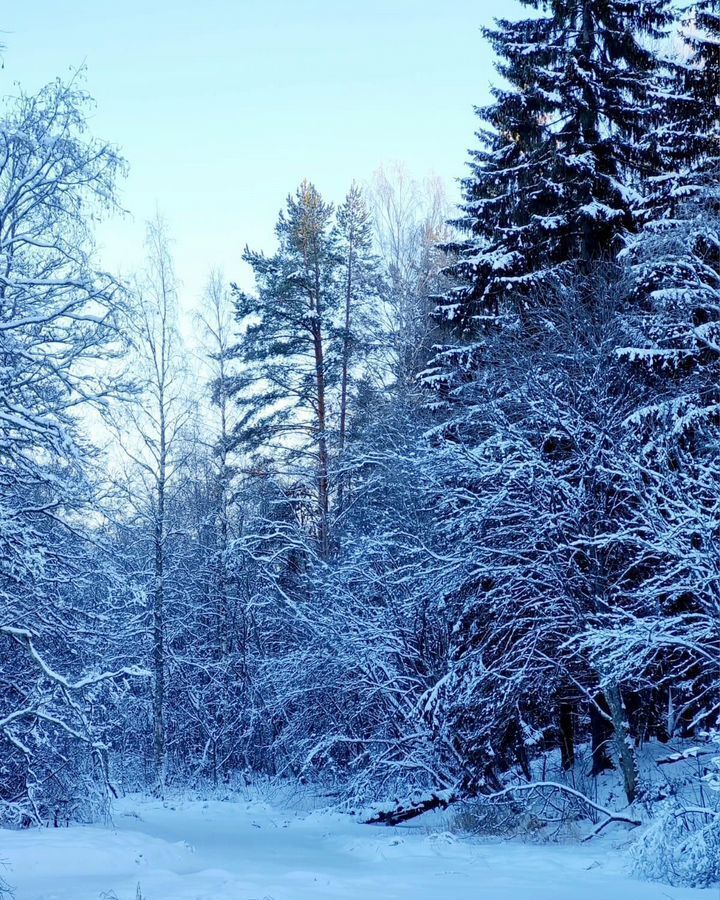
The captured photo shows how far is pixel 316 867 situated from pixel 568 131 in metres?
12.9

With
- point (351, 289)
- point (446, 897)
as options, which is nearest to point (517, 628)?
point (446, 897)

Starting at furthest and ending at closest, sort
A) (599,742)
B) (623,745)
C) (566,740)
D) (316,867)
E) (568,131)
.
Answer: (568,131) → (566,740) → (599,742) → (623,745) → (316,867)

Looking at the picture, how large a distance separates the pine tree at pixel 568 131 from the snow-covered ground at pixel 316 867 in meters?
9.19

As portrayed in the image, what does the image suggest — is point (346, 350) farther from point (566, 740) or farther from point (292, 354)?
point (566, 740)

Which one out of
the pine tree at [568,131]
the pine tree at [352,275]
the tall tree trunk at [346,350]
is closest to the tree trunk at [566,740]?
the pine tree at [568,131]

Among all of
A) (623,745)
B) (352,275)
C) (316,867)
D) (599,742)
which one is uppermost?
(352,275)

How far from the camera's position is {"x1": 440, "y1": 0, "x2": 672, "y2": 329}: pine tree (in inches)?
583

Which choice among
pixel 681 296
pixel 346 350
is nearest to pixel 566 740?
pixel 681 296

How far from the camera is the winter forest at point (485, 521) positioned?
8258 millimetres

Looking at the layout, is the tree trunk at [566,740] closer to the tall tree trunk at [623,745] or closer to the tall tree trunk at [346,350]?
the tall tree trunk at [623,745]

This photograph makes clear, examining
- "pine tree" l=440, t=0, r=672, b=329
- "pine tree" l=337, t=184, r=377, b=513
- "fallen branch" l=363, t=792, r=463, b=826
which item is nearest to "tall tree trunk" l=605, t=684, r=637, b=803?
"fallen branch" l=363, t=792, r=463, b=826

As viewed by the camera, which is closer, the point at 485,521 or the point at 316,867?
the point at 316,867

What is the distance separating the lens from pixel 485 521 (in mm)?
12086

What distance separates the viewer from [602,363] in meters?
12.0
